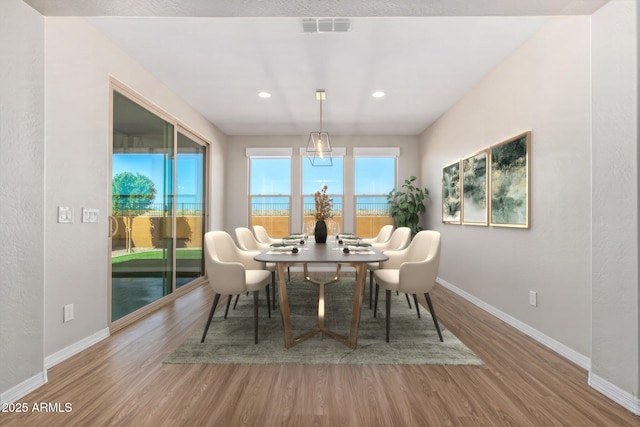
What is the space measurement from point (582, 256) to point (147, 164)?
4240mm

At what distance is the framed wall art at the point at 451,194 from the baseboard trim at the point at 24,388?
4584mm

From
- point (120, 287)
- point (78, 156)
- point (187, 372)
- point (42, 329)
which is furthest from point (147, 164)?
point (187, 372)

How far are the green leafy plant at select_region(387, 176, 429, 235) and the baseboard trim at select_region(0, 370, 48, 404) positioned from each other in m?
5.12

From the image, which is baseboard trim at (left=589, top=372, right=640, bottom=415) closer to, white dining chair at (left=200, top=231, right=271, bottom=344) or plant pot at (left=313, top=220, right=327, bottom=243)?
white dining chair at (left=200, top=231, right=271, bottom=344)

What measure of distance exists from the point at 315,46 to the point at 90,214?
254 centimetres

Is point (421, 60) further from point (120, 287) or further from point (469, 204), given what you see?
point (120, 287)

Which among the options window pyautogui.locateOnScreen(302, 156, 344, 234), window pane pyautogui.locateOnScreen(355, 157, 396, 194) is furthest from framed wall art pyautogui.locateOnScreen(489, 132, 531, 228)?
window pyautogui.locateOnScreen(302, 156, 344, 234)

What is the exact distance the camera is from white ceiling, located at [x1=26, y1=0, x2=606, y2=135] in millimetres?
1968

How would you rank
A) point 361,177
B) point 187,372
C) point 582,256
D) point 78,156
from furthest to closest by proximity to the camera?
point 361,177 < point 78,156 < point 582,256 < point 187,372

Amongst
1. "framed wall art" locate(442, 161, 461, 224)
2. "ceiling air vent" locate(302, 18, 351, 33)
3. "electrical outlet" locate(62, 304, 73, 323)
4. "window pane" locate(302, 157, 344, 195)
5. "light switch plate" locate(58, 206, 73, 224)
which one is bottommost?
"electrical outlet" locate(62, 304, 73, 323)

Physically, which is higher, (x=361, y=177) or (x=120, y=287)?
(x=361, y=177)

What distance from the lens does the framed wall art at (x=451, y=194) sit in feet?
14.8

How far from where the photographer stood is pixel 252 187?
6.55 meters

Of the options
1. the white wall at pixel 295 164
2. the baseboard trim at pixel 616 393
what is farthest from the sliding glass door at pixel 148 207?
the baseboard trim at pixel 616 393
